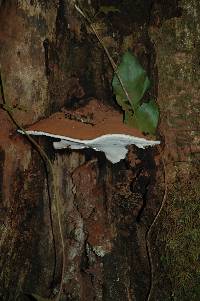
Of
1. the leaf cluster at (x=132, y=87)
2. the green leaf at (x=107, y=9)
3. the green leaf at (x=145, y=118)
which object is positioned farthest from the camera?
the green leaf at (x=107, y=9)

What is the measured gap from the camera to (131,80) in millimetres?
2955

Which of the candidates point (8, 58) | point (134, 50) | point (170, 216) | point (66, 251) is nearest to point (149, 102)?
point (134, 50)

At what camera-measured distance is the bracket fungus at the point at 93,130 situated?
8.21 ft

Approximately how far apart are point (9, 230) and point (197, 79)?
208cm

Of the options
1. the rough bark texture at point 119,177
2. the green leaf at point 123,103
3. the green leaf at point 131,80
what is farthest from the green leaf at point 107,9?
the green leaf at point 123,103

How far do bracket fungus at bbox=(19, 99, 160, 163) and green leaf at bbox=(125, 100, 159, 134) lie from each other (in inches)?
3.0

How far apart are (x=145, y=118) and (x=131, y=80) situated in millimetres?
345

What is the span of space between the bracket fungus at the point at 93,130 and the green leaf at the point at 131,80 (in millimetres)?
170

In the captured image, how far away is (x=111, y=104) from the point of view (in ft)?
10.1

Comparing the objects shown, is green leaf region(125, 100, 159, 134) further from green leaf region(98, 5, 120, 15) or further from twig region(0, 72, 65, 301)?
green leaf region(98, 5, 120, 15)

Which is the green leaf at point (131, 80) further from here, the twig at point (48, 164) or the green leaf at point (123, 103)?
the twig at point (48, 164)

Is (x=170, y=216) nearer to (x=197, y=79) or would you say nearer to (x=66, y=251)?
(x=66, y=251)

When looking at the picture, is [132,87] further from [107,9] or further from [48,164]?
[48,164]

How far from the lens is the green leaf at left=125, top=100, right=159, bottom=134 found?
284cm
